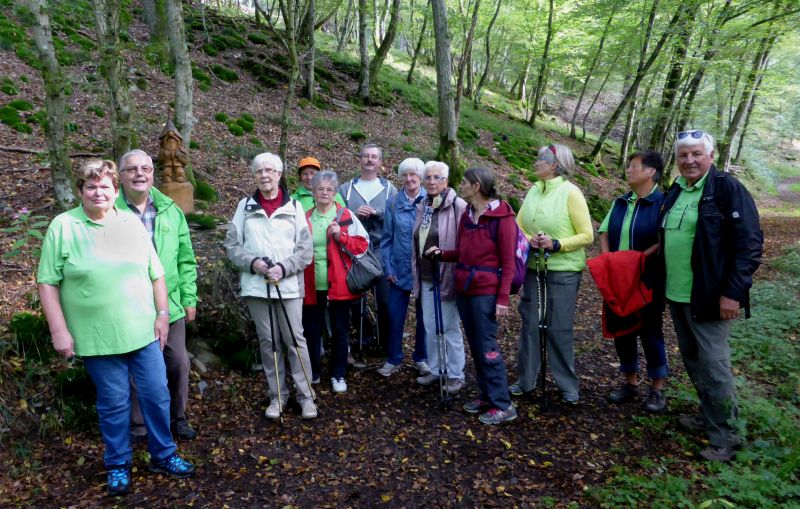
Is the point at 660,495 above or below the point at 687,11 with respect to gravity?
below

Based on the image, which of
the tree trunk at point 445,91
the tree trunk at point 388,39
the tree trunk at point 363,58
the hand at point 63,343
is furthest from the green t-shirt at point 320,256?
the tree trunk at point 388,39

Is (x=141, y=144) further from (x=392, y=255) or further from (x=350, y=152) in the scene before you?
(x=392, y=255)

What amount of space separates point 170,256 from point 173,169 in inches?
132

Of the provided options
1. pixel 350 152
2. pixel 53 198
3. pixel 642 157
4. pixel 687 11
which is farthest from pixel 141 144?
pixel 687 11

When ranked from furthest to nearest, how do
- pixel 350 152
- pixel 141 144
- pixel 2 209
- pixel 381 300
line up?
pixel 350 152 → pixel 141 144 → pixel 2 209 → pixel 381 300

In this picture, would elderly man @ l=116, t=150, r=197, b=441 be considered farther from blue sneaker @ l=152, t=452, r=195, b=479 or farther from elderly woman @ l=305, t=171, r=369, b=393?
elderly woman @ l=305, t=171, r=369, b=393

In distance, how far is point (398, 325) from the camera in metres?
4.65

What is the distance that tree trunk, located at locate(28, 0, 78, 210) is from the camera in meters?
4.96

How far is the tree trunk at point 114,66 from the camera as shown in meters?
5.17

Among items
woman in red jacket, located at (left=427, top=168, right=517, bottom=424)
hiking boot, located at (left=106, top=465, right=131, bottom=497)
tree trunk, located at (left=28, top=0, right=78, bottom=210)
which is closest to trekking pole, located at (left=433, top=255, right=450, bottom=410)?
woman in red jacket, located at (left=427, top=168, right=517, bottom=424)

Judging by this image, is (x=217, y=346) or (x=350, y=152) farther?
(x=350, y=152)

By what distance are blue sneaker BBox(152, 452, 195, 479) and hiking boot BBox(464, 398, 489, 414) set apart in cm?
212

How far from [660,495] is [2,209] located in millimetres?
7237

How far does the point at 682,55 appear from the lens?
45.5 ft
